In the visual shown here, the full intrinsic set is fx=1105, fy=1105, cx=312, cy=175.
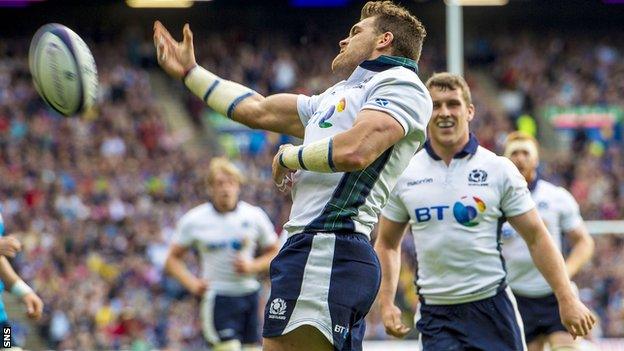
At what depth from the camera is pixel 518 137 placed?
762 centimetres

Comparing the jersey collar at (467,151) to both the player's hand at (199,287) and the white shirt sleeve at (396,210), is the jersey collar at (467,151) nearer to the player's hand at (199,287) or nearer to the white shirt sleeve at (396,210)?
the white shirt sleeve at (396,210)

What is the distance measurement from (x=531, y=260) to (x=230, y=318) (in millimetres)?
3042

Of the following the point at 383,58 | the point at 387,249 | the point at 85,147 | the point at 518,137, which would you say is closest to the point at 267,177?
the point at 85,147

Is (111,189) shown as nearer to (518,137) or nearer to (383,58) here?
→ (518,137)

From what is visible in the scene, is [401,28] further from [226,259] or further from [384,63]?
[226,259]

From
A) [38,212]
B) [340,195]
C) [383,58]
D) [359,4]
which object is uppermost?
[359,4]

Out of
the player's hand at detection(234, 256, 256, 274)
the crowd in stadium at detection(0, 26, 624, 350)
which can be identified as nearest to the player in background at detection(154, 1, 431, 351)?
the player's hand at detection(234, 256, 256, 274)

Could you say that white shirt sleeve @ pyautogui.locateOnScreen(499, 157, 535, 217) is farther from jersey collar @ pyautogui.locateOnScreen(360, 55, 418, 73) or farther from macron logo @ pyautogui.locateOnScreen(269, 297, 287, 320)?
macron logo @ pyautogui.locateOnScreen(269, 297, 287, 320)

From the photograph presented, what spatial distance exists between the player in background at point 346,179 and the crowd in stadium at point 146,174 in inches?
428

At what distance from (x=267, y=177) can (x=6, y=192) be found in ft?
14.6

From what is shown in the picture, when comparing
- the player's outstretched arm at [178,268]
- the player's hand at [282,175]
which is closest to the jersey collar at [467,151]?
the player's hand at [282,175]

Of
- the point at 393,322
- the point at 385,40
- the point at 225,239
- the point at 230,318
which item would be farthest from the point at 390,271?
the point at 225,239

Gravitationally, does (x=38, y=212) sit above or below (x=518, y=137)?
below

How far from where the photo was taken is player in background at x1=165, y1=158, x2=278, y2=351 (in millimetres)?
9297
